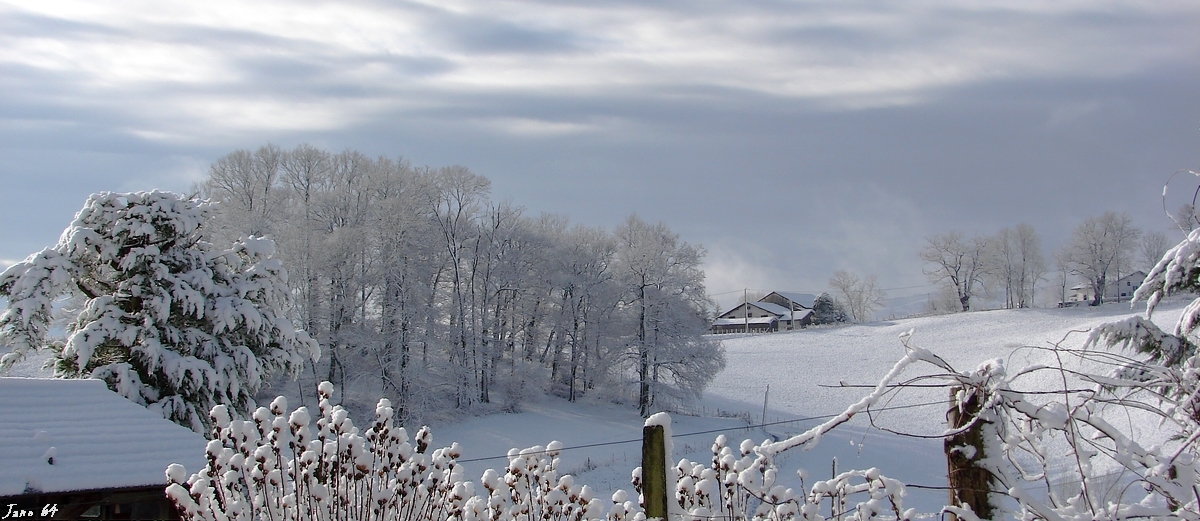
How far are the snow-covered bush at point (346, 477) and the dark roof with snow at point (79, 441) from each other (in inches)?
173

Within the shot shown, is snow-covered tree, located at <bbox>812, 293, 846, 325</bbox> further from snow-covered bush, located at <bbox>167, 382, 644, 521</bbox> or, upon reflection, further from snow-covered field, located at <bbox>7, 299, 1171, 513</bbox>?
snow-covered bush, located at <bbox>167, 382, 644, 521</bbox>

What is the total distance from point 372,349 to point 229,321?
1355 cm

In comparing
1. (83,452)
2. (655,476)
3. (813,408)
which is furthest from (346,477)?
(813,408)

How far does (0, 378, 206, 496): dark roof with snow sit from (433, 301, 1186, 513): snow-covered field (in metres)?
9.01

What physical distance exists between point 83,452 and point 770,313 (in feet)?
228

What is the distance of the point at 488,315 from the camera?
33.6 m

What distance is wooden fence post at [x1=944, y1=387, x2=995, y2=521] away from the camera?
87.4 inches

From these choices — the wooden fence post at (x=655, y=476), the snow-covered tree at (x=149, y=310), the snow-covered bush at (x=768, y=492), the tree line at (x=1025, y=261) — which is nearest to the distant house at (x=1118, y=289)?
the tree line at (x=1025, y=261)

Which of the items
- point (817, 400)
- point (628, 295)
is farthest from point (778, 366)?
point (628, 295)

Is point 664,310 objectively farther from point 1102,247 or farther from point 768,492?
point 1102,247

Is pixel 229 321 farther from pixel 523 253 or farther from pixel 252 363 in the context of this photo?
pixel 523 253

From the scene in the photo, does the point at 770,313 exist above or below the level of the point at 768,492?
below

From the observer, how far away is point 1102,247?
5897 centimetres

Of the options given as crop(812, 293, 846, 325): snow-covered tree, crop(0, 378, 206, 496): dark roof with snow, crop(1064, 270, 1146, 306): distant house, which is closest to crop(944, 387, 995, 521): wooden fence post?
crop(0, 378, 206, 496): dark roof with snow
